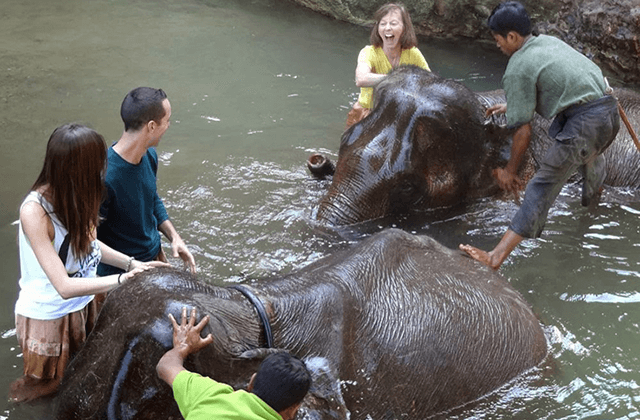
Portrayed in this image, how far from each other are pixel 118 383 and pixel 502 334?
6.92 feet

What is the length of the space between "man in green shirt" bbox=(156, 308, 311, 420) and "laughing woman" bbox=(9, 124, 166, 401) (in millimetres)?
675

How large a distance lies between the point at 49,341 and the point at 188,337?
38.9 inches

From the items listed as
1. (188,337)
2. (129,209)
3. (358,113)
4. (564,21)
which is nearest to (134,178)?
(129,209)

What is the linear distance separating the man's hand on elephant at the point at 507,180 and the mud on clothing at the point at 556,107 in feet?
2.30

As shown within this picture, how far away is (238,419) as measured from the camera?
2.82m

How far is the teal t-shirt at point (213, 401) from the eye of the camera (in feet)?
9.29

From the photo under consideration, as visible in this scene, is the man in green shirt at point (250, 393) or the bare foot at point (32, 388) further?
the bare foot at point (32, 388)

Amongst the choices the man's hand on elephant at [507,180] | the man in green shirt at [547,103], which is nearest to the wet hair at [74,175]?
the man in green shirt at [547,103]

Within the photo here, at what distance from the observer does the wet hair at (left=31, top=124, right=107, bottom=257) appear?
346 centimetres

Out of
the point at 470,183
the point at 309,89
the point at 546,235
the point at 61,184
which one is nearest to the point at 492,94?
the point at 470,183

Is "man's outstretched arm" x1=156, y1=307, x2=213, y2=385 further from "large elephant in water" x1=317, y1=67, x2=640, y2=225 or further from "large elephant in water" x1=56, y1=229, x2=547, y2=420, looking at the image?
"large elephant in water" x1=317, y1=67, x2=640, y2=225

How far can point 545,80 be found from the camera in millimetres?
5344

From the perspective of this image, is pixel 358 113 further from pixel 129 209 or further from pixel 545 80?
pixel 129 209

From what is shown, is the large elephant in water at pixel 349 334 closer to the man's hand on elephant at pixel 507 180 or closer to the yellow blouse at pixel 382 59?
the man's hand on elephant at pixel 507 180
